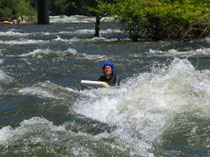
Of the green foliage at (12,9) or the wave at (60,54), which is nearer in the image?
the wave at (60,54)

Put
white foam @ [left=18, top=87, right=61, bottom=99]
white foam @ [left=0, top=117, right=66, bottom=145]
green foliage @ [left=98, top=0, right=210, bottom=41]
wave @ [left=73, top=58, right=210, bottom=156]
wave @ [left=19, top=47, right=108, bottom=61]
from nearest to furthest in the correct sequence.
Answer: white foam @ [left=0, top=117, right=66, bottom=145] → wave @ [left=73, top=58, right=210, bottom=156] → white foam @ [left=18, top=87, right=61, bottom=99] → wave @ [left=19, top=47, right=108, bottom=61] → green foliage @ [left=98, top=0, right=210, bottom=41]

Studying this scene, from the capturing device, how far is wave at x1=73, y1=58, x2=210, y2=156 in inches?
313

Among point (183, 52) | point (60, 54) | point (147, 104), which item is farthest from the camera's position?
point (60, 54)

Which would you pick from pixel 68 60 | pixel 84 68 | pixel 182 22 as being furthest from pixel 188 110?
pixel 182 22

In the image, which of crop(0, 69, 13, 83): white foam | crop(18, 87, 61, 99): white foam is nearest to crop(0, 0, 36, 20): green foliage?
crop(0, 69, 13, 83): white foam

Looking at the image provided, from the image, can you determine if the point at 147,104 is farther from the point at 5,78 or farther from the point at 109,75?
the point at 5,78

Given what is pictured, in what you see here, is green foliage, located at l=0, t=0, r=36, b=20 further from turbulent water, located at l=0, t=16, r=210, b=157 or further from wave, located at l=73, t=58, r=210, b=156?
wave, located at l=73, t=58, r=210, b=156

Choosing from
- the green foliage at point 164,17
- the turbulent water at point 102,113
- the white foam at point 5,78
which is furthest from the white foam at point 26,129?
the green foliage at point 164,17

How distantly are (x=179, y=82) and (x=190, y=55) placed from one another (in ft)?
26.6

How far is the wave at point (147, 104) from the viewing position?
7.95m

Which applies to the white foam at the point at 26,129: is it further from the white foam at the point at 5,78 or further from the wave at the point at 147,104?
the white foam at the point at 5,78

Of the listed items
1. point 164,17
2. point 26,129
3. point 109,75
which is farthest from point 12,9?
point 26,129

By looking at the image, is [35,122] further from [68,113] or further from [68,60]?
[68,60]

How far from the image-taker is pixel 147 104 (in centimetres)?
983
